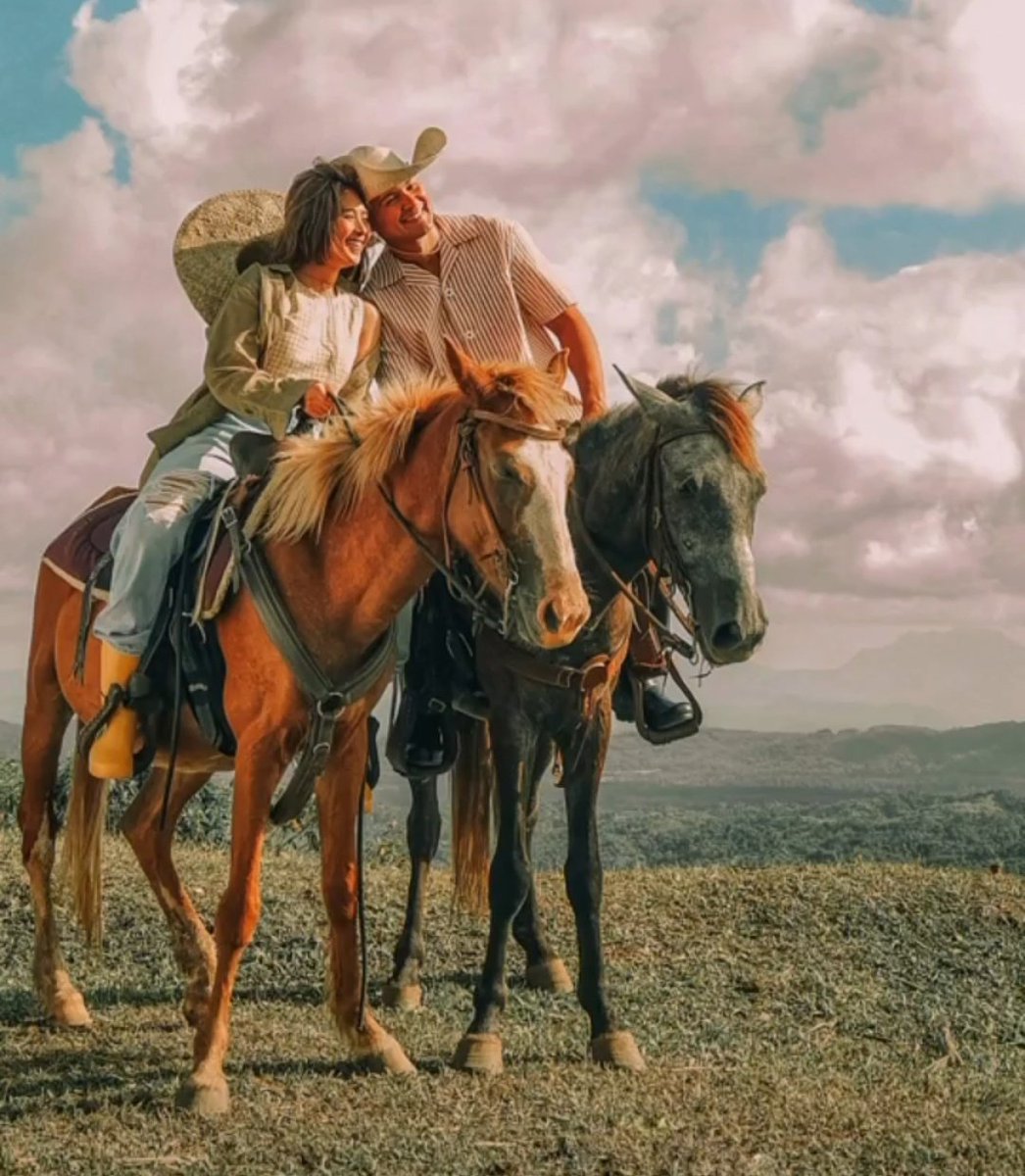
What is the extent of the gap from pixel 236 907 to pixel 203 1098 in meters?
0.68

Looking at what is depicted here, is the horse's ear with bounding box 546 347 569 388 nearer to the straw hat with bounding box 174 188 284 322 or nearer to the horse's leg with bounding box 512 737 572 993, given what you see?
the straw hat with bounding box 174 188 284 322

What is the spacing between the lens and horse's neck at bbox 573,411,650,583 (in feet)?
20.4

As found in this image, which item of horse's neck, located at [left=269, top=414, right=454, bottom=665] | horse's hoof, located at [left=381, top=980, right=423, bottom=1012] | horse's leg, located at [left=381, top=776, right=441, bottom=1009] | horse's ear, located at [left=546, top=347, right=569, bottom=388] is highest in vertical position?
horse's ear, located at [left=546, top=347, right=569, bottom=388]

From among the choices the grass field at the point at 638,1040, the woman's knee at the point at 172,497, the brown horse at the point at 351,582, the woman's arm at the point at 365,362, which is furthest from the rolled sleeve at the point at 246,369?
the grass field at the point at 638,1040

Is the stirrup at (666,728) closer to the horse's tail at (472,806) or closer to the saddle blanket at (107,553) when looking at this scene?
the horse's tail at (472,806)

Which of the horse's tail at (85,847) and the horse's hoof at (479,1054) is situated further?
the horse's tail at (85,847)

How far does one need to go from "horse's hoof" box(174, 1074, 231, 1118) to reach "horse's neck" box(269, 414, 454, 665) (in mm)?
1606

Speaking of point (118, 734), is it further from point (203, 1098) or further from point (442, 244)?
point (442, 244)

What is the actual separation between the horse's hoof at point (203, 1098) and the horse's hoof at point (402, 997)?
2266mm

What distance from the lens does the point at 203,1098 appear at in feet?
17.9

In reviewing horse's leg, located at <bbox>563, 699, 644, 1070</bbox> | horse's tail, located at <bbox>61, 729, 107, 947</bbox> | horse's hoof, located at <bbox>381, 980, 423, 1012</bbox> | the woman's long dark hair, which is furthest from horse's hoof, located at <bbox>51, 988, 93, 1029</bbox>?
the woman's long dark hair

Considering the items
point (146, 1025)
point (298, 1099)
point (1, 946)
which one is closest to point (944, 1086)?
point (298, 1099)

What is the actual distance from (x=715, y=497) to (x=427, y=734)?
6.33 ft

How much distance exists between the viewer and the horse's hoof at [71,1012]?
703 centimetres
